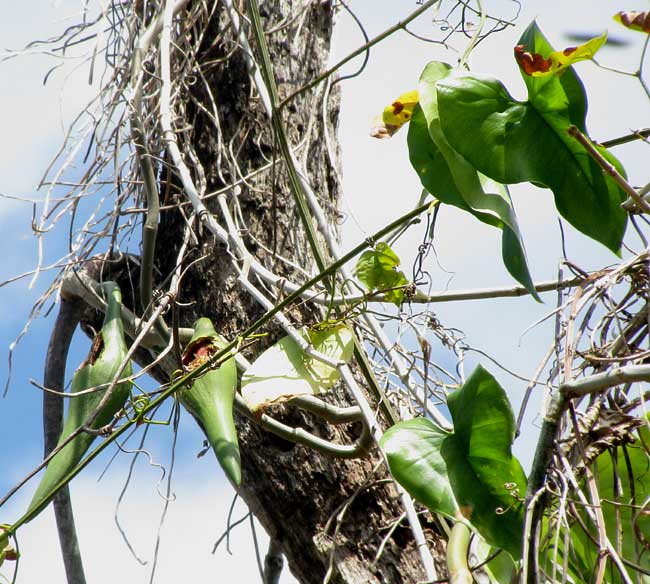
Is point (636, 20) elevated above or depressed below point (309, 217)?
below

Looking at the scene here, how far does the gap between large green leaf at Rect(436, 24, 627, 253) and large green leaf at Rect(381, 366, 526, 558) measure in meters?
0.17

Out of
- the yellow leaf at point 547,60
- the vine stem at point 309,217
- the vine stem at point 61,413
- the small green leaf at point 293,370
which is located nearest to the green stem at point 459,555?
the vine stem at point 309,217

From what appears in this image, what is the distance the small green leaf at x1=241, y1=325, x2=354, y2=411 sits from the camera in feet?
2.86

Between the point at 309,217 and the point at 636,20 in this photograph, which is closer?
the point at 636,20

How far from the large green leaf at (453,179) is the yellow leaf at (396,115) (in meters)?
0.16

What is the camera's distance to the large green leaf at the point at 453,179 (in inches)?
27.0

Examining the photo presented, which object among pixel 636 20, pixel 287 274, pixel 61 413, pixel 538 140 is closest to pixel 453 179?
pixel 538 140

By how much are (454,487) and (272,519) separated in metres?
0.39

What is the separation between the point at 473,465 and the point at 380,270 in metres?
0.28

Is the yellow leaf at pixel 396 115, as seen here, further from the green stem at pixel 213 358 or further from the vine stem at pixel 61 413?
the vine stem at pixel 61 413

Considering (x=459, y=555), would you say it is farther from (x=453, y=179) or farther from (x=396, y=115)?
(x=396, y=115)

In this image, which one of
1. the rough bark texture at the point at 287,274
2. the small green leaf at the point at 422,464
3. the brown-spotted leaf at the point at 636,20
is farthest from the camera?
the rough bark texture at the point at 287,274

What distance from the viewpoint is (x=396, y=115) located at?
3.08 feet

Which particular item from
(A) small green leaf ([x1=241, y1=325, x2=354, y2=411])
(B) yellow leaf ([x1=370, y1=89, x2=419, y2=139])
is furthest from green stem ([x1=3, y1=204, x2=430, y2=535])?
(B) yellow leaf ([x1=370, y1=89, x2=419, y2=139])
